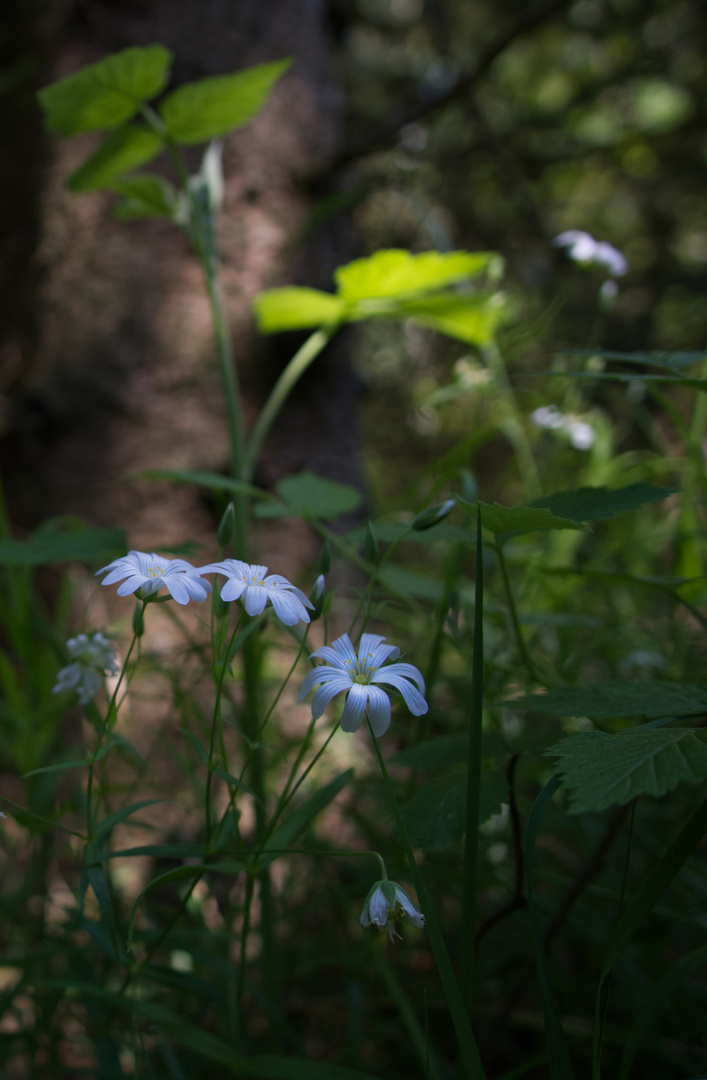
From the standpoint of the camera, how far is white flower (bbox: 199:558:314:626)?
396mm

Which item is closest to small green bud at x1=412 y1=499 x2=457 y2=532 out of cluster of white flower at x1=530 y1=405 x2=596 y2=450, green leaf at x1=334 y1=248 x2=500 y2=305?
green leaf at x1=334 y1=248 x2=500 y2=305

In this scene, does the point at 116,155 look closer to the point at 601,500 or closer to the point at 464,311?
the point at 464,311

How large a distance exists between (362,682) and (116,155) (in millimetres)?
737

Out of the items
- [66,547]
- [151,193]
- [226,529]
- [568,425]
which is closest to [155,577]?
[226,529]

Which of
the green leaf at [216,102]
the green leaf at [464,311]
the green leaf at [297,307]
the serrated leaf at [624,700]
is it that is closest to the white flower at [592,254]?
the green leaf at [464,311]

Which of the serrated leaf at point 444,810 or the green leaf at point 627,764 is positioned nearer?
the green leaf at point 627,764

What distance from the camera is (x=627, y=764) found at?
359 mm

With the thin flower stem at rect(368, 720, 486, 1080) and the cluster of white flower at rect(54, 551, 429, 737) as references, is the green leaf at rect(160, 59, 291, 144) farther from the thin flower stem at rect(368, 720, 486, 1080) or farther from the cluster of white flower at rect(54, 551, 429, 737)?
the thin flower stem at rect(368, 720, 486, 1080)

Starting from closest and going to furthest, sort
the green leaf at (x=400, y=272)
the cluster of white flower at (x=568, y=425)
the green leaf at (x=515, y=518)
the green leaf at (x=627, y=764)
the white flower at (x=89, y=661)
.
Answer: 1. the green leaf at (x=627, y=764)
2. the green leaf at (x=515, y=518)
3. the white flower at (x=89, y=661)
4. the green leaf at (x=400, y=272)
5. the cluster of white flower at (x=568, y=425)

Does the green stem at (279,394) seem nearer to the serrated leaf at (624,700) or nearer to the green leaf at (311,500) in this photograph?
the green leaf at (311,500)

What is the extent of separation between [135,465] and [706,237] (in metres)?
3.35

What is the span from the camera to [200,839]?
0.96 m

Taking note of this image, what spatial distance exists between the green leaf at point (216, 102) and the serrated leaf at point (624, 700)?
2.36 feet

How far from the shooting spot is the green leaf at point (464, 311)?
903mm
